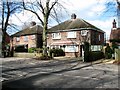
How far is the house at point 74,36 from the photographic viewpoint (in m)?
45.0

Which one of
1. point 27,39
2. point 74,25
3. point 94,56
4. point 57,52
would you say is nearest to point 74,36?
point 74,25

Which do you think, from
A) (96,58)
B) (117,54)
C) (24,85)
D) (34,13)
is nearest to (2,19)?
(34,13)

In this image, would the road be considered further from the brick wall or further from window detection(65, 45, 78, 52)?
the brick wall

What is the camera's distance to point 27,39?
56844 mm

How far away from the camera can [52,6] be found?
37.2 m

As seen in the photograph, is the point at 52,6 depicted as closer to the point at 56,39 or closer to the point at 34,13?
the point at 34,13

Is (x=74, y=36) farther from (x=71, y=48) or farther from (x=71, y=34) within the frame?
(x=71, y=48)

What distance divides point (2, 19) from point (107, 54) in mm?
20697

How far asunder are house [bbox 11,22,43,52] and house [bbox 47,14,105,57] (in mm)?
5305

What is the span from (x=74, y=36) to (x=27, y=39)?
49.9ft

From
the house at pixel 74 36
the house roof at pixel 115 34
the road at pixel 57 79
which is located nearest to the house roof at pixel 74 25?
the house at pixel 74 36

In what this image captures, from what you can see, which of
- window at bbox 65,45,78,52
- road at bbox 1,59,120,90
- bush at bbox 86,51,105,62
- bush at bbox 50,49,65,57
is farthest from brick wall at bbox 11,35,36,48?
road at bbox 1,59,120,90

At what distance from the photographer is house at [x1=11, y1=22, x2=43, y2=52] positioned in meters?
55.1

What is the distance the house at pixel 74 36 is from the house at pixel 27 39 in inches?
209
